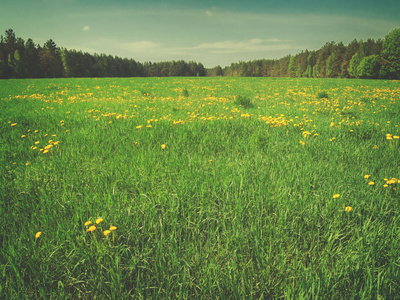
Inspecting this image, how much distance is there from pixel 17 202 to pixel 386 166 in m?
4.55

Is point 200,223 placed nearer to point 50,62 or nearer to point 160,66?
point 50,62

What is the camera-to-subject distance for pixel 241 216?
5.47ft

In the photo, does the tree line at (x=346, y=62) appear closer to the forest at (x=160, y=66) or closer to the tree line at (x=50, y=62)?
the forest at (x=160, y=66)

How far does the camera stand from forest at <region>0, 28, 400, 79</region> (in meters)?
46.9

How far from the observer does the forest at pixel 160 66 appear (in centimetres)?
4694

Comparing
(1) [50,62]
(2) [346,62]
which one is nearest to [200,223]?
(1) [50,62]

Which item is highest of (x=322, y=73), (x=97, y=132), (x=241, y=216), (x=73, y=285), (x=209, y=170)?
(x=322, y=73)

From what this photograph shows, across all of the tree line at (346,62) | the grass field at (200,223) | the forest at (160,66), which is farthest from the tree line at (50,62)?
the tree line at (346,62)

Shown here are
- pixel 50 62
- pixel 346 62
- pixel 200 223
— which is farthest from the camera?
pixel 346 62

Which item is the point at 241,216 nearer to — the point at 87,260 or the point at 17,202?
the point at 87,260

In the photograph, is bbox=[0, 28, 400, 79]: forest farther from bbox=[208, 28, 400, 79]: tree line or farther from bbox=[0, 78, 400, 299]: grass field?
bbox=[0, 78, 400, 299]: grass field

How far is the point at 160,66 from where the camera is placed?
113688 mm

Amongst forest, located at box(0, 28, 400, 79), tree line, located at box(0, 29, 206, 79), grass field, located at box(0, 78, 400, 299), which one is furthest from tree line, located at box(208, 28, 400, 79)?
tree line, located at box(0, 29, 206, 79)

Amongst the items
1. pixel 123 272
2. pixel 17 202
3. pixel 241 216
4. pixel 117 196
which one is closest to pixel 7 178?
pixel 17 202
